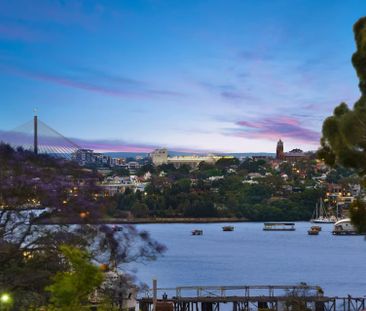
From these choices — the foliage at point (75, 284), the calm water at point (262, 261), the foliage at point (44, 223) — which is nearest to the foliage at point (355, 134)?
the foliage at point (75, 284)

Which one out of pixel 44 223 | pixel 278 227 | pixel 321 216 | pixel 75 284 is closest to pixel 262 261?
pixel 278 227

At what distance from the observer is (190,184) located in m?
188

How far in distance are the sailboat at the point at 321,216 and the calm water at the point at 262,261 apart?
3411cm

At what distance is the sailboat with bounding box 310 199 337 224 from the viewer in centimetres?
17012

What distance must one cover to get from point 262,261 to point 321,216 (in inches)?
3526

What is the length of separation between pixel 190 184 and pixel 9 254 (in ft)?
556

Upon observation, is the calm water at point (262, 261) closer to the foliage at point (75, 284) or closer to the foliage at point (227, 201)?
the foliage at point (227, 201)

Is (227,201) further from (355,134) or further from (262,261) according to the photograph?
(355,134)

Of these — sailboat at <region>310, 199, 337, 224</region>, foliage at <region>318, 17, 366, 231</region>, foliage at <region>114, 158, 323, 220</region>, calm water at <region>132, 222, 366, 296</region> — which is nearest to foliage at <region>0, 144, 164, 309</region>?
Answer: foliage at <region>318, 17, 366, 231</region>

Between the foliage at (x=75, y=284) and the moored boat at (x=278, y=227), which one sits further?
the moored boat at (x=278, y=227)

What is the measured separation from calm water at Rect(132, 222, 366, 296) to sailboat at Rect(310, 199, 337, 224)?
112 ft

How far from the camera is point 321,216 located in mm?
172375

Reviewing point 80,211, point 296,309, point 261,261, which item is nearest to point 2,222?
point 80,211

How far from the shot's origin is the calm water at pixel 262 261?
6556 cm
